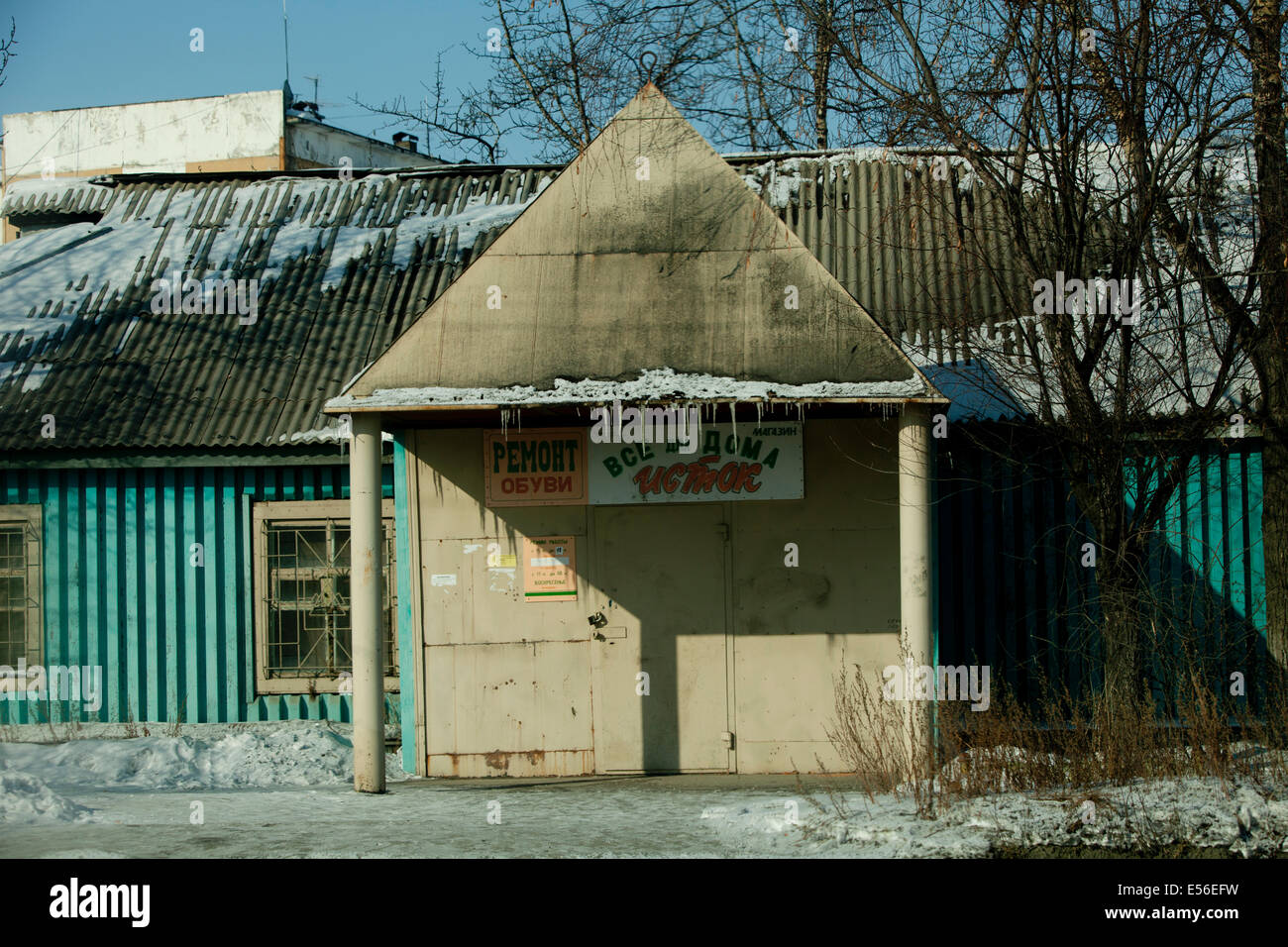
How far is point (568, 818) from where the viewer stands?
806 cm

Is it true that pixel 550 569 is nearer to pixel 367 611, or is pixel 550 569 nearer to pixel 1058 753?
pixel 367 611

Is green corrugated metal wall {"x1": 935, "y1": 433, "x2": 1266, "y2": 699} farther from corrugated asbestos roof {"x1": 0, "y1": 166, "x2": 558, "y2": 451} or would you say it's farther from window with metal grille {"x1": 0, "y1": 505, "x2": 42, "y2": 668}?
window with metal grille {"x1": 0, "y1": 505, "x2": 42, "y2": 668}

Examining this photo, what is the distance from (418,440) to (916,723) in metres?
4.60

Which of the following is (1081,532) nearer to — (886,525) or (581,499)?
(886,525)

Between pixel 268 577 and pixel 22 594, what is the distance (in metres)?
2.46

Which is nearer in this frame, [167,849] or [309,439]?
[167,849]

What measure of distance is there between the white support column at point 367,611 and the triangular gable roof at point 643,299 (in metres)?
0.44

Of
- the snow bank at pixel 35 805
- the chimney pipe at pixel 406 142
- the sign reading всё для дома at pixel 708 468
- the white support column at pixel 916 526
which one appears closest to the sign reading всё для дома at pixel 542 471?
the sign reading всё для дома at pixel 708 468

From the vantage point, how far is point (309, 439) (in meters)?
11.5

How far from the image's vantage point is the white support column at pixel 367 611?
8875mm

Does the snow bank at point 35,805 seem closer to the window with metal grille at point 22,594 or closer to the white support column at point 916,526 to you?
the window with metal grille at point 22,594

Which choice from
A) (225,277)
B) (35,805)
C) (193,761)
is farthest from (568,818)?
(225,277)

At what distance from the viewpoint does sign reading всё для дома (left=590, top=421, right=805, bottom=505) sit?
9.82 meters
